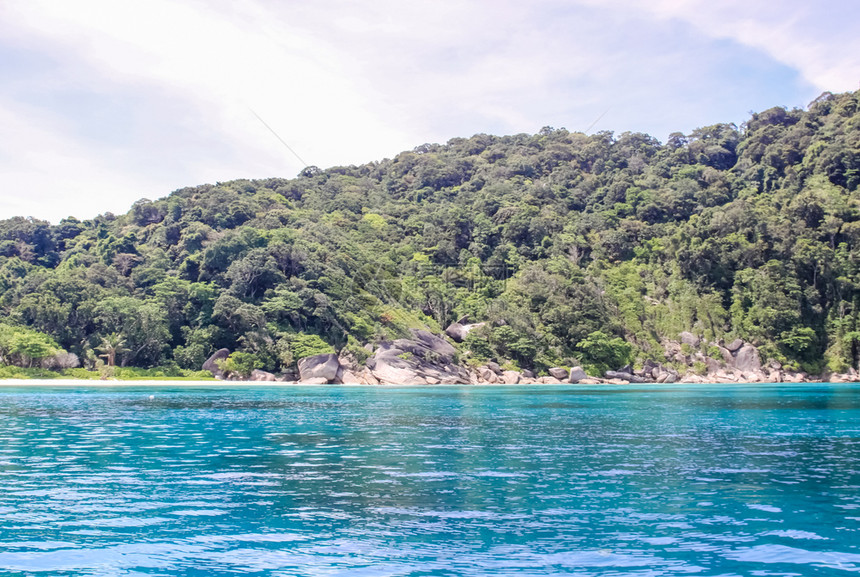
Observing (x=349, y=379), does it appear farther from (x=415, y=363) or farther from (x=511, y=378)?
(x=511, y=378)

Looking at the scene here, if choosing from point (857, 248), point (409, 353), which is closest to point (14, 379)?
point (409, 353)

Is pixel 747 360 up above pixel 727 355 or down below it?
below

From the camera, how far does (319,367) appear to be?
66188mm

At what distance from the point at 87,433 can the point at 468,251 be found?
83.6 m

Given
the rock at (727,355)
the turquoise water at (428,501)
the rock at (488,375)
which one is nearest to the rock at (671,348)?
the rock at (727,355)

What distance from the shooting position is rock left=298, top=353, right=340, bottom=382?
217ft

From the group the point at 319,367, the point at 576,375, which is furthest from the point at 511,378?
the point at 319,367

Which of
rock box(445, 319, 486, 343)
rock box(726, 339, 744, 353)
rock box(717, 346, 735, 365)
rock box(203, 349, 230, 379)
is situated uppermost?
rock box(445, 319, 486, 343)

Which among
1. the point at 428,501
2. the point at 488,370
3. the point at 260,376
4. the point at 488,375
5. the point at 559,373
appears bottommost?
the point at 260,376

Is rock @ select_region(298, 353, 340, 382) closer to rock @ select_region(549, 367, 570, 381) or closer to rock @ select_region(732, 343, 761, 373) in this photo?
rock @ select_region(549, 367, 570, 381)

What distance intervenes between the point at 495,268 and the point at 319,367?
1539 inches

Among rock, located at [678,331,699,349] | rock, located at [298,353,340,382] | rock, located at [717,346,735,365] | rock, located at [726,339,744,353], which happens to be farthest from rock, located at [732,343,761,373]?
rock, located at [298,353,340,382]

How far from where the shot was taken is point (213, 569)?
7.39 metres

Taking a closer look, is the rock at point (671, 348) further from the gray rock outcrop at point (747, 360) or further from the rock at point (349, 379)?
the rock at point (349, 379)
